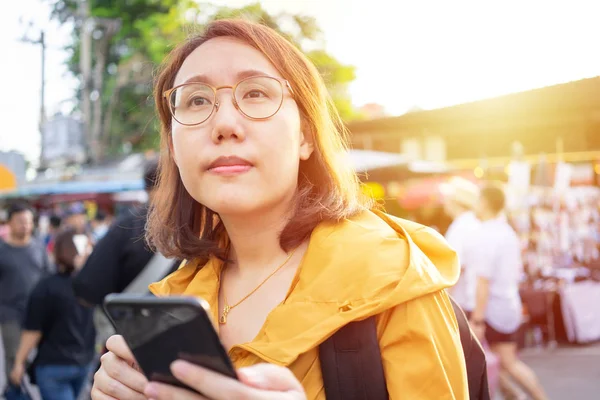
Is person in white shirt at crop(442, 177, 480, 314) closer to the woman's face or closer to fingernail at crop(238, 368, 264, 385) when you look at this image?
the woman's face

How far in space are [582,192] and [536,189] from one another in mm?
703

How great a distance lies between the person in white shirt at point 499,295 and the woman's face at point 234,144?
3.75 meters

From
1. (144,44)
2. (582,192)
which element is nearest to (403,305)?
(582,192)

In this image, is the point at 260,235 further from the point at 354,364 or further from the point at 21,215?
the point at 21,215

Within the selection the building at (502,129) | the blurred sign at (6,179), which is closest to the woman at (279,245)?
the building at (502,129)

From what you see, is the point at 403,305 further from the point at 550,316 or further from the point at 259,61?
the point at 550,316

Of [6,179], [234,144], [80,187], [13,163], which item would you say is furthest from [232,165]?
[80,187]

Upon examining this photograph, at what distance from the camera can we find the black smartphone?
0.89 meters

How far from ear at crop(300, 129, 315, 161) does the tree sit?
1151 cm

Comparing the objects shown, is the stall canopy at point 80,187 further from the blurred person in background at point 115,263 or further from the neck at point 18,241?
the blurred person in background at point 115,263

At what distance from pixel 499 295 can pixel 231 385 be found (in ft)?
14.1

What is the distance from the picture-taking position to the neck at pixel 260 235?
140 cm

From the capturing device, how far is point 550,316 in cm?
790

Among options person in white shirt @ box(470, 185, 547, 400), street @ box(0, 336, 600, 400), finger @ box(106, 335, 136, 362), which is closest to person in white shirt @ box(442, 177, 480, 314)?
person in white shirt @ box(470, 185, 547, 400)
